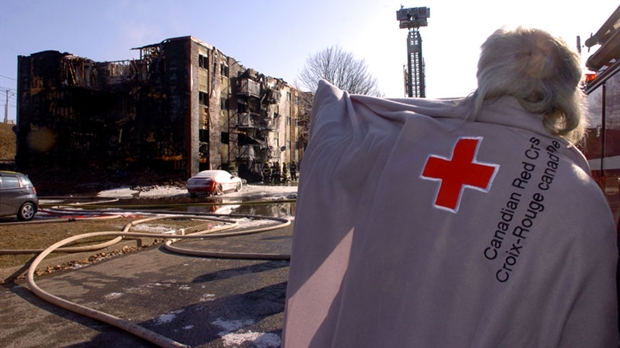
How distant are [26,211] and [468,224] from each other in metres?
13.4

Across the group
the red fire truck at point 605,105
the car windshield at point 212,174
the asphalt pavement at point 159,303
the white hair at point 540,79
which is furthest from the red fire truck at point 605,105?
the car windshield at point 212,174

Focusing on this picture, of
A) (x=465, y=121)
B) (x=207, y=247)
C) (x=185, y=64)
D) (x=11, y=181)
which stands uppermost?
(x=185, y=64)

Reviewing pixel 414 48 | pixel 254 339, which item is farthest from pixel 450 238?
pixel 414 48

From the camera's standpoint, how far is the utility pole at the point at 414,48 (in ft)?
91.5

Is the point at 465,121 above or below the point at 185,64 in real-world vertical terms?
below

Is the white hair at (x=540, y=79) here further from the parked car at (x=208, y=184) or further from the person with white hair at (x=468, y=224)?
the parked car at (x=208, y=184)

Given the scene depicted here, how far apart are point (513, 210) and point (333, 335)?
0.85m

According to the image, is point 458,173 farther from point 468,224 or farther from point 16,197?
point 16,197

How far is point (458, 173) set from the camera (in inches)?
62.6

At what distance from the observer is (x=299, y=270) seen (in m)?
1.97

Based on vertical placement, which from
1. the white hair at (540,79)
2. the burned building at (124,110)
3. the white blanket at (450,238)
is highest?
the burned building at (124,110)

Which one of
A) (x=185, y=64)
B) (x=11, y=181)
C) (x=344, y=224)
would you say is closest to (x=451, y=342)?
(x=344, y=224)

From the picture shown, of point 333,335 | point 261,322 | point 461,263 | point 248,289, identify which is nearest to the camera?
point 461,263

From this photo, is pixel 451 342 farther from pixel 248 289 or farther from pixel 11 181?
pixel 11 181
